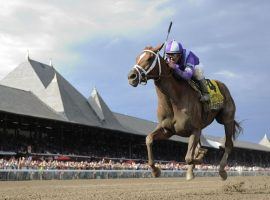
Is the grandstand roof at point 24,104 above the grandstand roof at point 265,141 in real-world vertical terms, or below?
below

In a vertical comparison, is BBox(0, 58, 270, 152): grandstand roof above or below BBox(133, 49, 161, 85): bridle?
above

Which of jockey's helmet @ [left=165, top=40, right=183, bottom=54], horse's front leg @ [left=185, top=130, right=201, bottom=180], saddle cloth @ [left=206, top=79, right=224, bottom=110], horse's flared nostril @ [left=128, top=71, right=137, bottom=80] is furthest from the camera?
saddle cloth @ [left=206, top=79, right=224, bottom=110]

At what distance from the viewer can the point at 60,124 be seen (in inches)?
1441

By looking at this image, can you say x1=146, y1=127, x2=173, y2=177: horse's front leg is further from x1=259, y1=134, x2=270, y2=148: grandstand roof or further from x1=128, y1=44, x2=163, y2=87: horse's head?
x1=259, y1=134, x2=270, y2=148: grandstand roof

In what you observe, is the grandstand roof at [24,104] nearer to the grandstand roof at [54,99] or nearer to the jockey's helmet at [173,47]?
the grandstand roof at [54,99]

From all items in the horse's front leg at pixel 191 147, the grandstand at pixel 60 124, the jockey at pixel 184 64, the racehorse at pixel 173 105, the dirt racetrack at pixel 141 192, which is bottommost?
the dirt racetrack at pixel 141 192

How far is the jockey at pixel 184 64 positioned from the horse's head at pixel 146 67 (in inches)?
19.3

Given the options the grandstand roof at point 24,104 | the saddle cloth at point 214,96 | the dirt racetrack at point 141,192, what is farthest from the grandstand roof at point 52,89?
the saddle cloth at point 214,96

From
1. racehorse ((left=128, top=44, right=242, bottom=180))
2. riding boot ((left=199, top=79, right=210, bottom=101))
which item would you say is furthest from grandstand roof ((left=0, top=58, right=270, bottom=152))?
racehorse ((left=128, top=44, right=242, bottom=180))

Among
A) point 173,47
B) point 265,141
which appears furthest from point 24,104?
point 265,141

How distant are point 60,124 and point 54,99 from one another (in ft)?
19.8

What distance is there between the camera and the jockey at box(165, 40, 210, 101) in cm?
848

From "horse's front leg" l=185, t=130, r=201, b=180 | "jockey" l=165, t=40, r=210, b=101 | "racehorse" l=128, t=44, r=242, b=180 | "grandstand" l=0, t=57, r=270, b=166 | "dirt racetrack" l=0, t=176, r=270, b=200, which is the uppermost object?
"grandstand" l=0, t=57, r=270, b=166

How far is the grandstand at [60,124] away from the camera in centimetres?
3362
